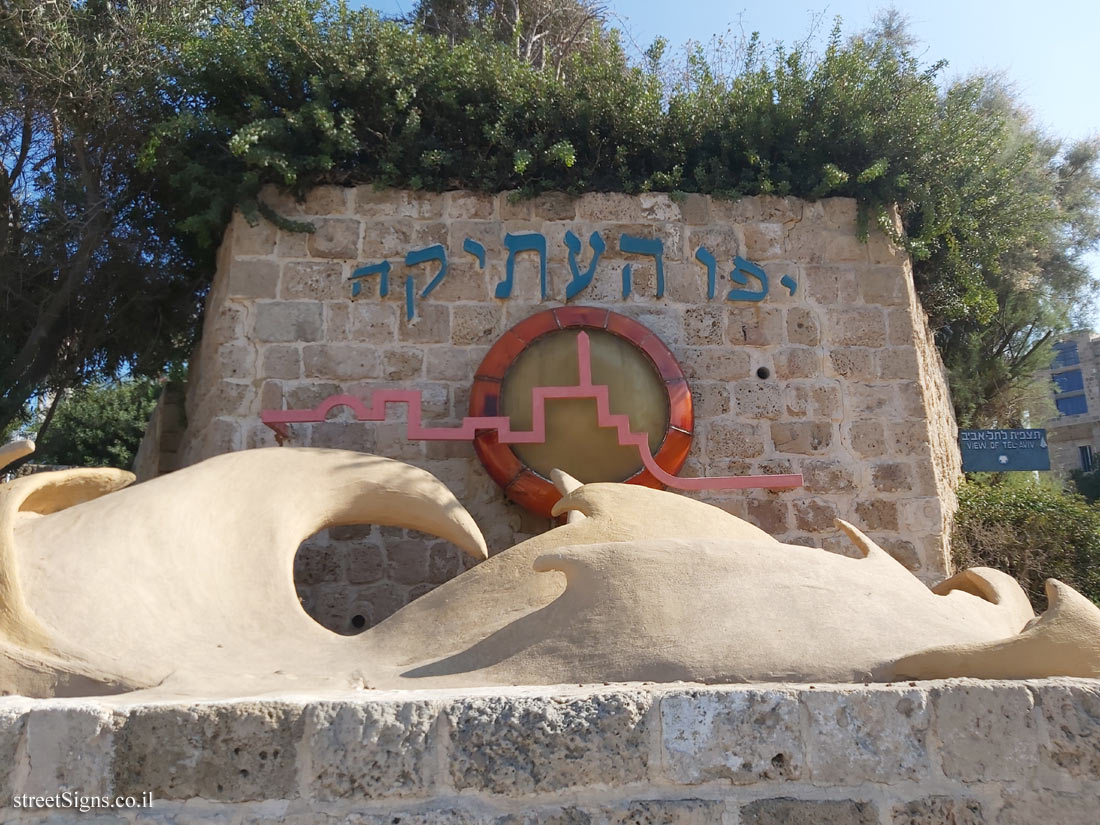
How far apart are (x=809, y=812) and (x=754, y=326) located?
3.65 m

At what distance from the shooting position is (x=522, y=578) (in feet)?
8.58

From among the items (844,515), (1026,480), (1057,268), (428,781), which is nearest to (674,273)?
(844,515)

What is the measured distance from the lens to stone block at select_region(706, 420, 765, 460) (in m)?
4.98

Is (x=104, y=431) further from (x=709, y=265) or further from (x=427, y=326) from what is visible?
(x=709, y=265)

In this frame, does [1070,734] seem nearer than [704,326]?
Yes

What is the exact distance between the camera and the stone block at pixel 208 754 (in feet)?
5.91

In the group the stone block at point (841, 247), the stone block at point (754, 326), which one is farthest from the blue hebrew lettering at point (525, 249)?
the stone block at point (841, 247)

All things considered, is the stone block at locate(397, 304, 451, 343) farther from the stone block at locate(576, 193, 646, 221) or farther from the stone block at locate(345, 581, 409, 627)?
the stone block at locate(345, 581, 409, 627)

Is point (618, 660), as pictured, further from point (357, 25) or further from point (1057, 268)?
point (1057, 268)

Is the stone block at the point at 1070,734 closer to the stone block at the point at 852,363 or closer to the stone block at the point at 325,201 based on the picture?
the stone block at the point at 852,363

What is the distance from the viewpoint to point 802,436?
5031 mm

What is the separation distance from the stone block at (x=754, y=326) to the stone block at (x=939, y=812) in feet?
11.5

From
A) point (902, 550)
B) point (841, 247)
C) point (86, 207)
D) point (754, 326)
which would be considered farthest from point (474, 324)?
point (86, 207)

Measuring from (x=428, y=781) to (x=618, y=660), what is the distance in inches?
19.8
